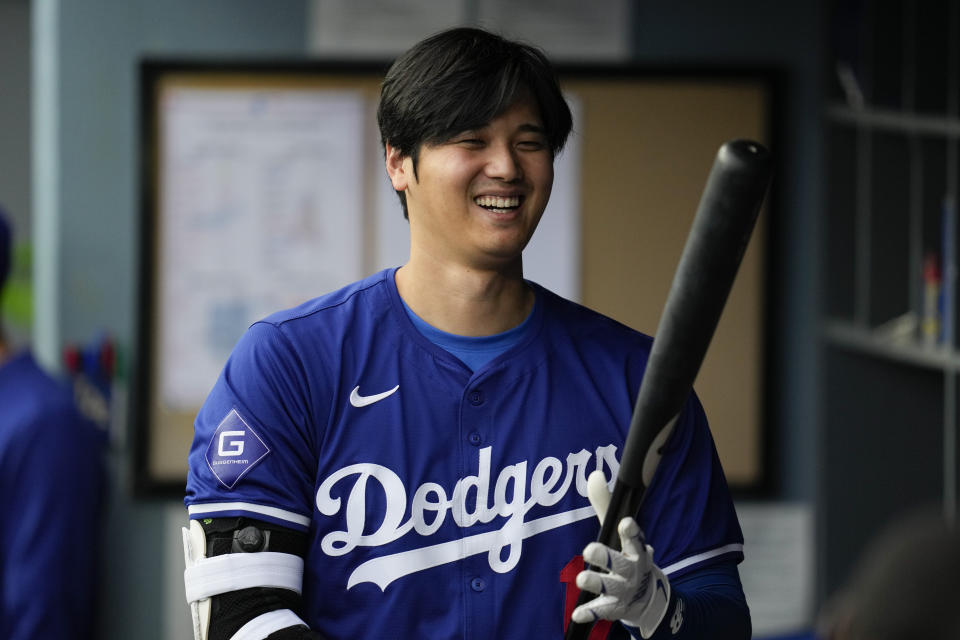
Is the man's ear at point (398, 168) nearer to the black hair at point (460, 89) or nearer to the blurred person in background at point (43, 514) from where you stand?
the black hair at point (460, 89)

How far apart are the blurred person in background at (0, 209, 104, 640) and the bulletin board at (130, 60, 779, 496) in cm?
78

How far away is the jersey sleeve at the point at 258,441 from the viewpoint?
4.38ft

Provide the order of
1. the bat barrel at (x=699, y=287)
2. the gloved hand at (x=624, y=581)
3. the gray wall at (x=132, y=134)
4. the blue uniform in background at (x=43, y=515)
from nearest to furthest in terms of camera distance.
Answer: the bat barrel at (x=699, y=287)
the gloved hand at (x=624, y=581)
the blue uniform in background at (x=43, y=515)
the gray wall at (x=132, y=134)

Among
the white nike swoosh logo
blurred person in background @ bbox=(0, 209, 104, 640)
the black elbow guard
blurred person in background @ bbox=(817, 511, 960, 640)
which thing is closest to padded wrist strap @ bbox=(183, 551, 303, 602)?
the black elbow guard

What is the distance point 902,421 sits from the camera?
3.10 m

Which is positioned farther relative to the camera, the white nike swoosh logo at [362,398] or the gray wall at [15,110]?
the gray wall at [15,110]

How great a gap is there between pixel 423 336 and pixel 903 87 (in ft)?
6.24

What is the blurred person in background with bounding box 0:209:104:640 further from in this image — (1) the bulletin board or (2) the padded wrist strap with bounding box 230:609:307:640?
(2) the padded wrist strap with bounding box 230:609:307:640

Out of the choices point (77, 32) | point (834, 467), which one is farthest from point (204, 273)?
point (834, 467)

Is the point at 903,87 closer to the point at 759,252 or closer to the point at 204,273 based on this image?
the point at 759,252

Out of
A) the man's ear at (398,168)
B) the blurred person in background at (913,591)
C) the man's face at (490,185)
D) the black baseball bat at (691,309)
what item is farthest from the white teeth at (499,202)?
the blurred person in background at (913,591)

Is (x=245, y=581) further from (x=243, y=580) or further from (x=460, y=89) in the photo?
(x=460, y=89)

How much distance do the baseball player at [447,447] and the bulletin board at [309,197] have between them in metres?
1.57

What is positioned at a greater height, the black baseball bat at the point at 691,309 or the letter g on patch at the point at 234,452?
the black baseball bat at the point at 691,309
